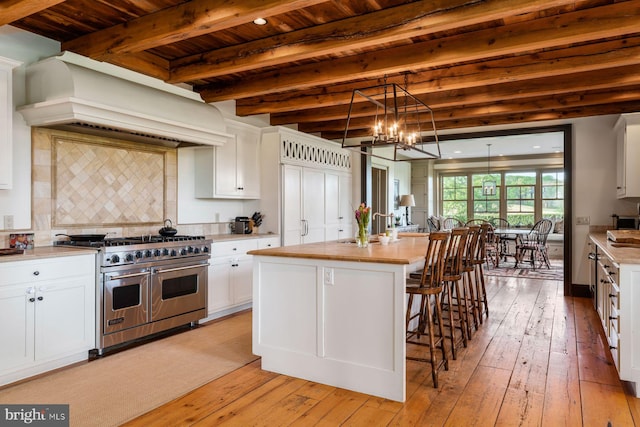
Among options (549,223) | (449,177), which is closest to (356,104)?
(549,223)

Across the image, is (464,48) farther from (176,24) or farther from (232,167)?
(232,167)

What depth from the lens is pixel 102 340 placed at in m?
3.50

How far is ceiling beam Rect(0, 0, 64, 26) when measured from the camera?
257 cm

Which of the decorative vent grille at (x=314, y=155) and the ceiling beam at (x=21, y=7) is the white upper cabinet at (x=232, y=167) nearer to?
the decorative vent grille at (x=314, y=155)

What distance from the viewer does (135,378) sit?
10.0 ft

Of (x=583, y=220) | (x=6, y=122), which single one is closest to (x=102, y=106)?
(x=6, y=122)

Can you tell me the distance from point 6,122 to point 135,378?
2.12 meters

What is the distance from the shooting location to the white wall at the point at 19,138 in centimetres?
342

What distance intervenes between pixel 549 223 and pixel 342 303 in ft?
→ 24.8

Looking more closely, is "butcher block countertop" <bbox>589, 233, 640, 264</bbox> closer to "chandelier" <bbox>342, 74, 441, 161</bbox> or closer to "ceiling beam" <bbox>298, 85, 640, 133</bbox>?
"chandelier" <bbox>342, 74, 441, 161</bbox>

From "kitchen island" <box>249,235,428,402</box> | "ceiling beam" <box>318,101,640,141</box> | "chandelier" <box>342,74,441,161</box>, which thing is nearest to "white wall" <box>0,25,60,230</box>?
"kitchen island" <box>249,235,428,402</box>

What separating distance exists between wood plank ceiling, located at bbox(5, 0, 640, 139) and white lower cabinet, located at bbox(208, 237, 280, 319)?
1669 millimetres

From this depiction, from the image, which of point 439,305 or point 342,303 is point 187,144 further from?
point 439,305

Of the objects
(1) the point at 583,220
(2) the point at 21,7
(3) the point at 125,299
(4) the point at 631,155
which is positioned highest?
(2) the point at 21,7
